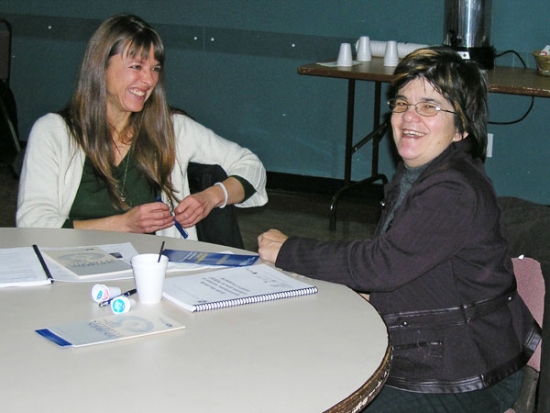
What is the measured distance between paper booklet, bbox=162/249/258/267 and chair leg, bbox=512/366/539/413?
0.63m

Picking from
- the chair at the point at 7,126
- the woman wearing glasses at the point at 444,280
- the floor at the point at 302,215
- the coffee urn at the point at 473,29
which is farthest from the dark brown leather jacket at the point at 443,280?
the chair at the point at 7,126

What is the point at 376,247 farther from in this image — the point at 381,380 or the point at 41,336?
the point at 41,336

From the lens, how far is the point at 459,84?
1.90m

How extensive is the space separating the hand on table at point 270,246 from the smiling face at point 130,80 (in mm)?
790

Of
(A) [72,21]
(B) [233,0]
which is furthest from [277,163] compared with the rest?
(A) [72,21]

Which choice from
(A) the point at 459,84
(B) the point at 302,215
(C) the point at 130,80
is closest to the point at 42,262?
(C) the point at 130,80

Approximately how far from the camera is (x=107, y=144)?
2512mm

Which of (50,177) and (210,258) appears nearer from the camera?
(210,258)

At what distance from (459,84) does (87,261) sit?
878 millimetres

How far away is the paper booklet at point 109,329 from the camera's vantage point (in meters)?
1.51

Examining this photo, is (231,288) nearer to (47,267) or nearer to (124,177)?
(47,267)

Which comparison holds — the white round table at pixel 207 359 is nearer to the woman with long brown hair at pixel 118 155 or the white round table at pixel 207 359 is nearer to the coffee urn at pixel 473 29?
the woman with long brown hair at pixel 118 155

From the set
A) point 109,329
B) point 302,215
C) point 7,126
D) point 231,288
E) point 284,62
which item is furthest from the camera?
point 7,126

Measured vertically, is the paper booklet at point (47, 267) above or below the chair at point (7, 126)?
above
